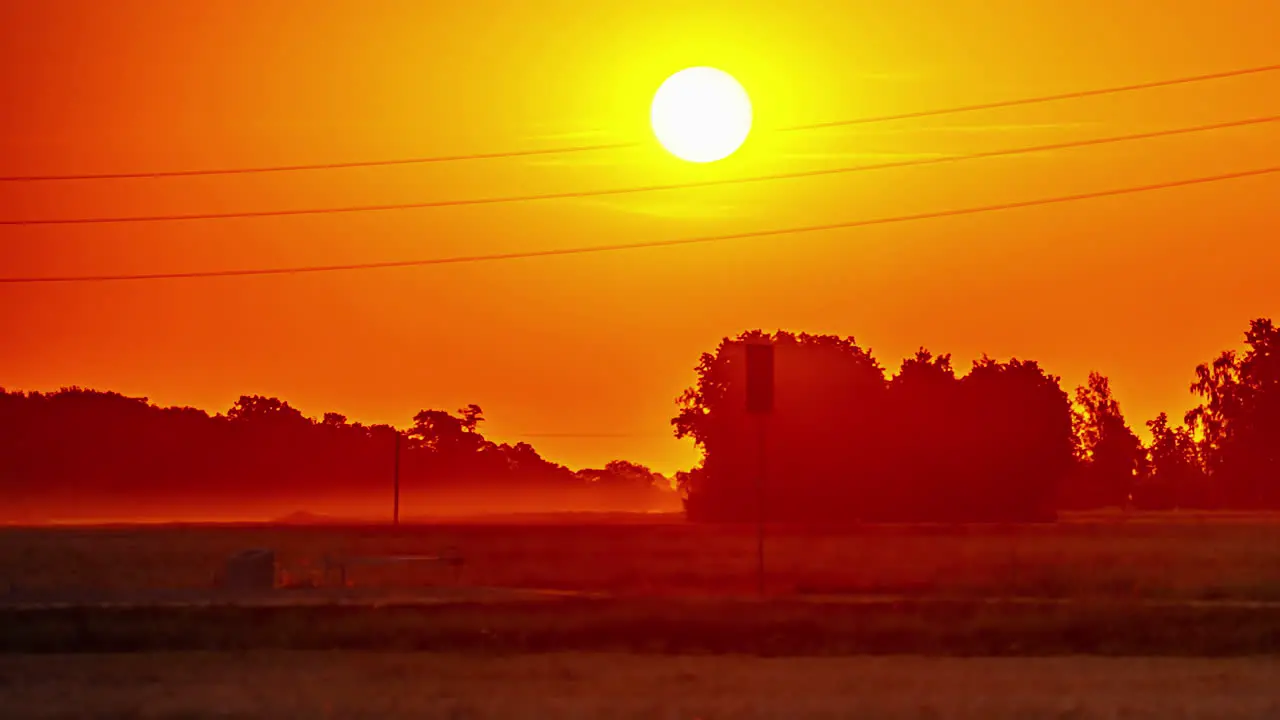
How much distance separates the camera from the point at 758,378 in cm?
3183

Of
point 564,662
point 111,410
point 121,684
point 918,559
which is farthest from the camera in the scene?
point 111,410

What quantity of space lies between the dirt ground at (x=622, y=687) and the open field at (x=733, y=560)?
1039cm

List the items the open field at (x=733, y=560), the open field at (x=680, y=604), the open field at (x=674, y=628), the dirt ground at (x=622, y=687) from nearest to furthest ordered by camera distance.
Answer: the dirt ground at (x=622, y=687) < the open field at (x=674, y=628) < the open field at (x=680, y=604) < the open field at (x=733, y=560)

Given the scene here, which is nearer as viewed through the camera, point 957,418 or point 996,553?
point 996,553

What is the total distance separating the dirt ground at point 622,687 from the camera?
19.0 meters

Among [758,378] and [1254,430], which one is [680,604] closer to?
[758,378]

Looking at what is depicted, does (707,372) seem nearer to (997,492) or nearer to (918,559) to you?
(997,492)

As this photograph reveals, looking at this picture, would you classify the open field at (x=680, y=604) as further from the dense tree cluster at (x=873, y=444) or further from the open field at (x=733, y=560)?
the dense tree cluster at (x=873, y=444)

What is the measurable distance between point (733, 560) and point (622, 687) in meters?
30.3

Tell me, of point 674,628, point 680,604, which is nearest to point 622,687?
point 674,628

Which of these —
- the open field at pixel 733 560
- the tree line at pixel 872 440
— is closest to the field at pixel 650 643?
the open field at pixel 733 560

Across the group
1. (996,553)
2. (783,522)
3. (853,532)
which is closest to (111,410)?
(783,522)

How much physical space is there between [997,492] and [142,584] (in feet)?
242

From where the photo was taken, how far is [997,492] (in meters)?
107
